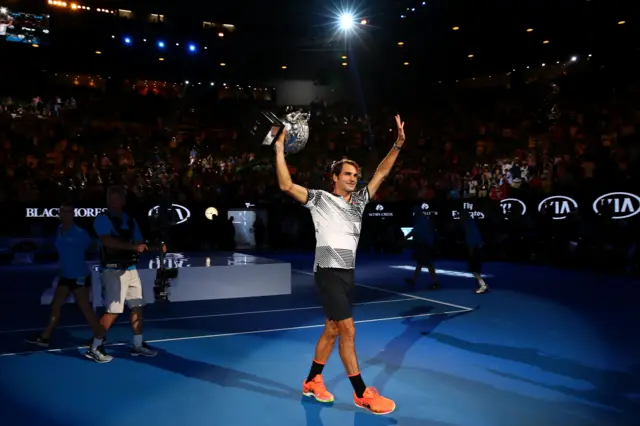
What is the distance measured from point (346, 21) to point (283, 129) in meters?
25.0

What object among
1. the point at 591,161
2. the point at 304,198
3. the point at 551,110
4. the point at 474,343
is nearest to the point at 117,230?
the point at 304,198

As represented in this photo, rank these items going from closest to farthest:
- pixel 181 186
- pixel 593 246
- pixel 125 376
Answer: pixel 125 376 < pixel 593 246 < pixel 181 186

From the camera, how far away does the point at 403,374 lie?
5.54m

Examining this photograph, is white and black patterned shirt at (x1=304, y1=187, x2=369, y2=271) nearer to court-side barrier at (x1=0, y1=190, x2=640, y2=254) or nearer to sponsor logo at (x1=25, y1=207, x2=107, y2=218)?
court-side barrier at (x1=0, y1=190, x2=640, y2=254)

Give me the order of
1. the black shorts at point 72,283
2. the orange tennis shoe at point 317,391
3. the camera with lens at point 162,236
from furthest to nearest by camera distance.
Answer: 1. the camera with lens at point 162,236
2. the black shorts at point 72,283
3. the orange tennis shoe at point 317,391

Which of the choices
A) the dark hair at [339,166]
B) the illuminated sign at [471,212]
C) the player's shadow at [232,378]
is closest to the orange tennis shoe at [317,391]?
the player's shadow at [232,378]

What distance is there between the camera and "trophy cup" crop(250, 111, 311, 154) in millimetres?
4156

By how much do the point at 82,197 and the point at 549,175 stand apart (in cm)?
1556

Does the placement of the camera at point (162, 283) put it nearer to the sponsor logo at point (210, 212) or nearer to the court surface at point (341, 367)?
the court surface at point (341, 367)

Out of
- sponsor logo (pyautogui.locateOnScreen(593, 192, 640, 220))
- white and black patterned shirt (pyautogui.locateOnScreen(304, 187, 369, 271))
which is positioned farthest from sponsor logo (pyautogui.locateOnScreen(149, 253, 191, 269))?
sponsor logo (pyautogui.locateOnScreen(593, 192, 640, 220))

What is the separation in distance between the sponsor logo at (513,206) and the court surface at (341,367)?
304 inches

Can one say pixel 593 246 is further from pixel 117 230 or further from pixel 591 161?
pixel 117 230

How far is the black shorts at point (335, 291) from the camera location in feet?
14.1

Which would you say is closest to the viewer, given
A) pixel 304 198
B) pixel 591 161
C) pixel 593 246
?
pixel 304 198
